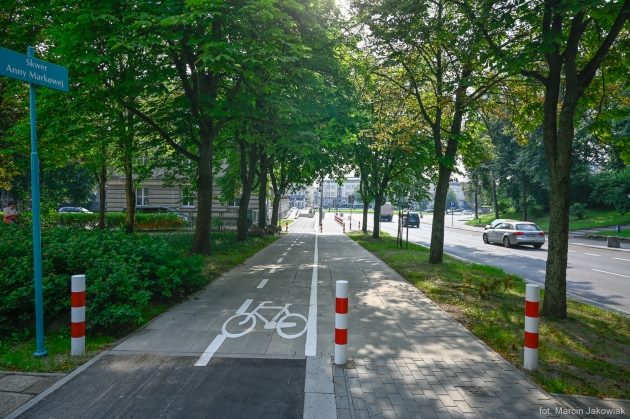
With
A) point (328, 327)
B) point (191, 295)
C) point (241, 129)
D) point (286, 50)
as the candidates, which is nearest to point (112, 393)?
point (328, 327)

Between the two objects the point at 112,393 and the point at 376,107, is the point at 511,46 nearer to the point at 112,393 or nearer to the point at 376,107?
the point at 376,107

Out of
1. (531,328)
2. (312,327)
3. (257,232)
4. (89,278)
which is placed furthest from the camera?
(257,232)

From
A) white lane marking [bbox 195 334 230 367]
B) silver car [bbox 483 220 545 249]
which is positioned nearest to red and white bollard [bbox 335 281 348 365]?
white lane marking [bbox 195 334 230 367]

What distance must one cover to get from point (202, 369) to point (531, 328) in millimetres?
3842

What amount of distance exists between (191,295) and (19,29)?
1068cm

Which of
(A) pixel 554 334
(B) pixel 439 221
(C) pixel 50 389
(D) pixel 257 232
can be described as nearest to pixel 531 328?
(A) pixel 554 334

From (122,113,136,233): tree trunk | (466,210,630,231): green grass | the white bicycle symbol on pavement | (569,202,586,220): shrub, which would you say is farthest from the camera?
(569,202,586,220): shrub

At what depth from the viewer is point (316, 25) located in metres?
12.7

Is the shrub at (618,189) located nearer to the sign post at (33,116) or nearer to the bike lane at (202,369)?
the bike lane at (202,369)

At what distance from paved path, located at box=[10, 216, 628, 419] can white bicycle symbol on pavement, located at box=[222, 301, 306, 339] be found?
0.03 meters

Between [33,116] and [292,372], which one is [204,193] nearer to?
[33,116]

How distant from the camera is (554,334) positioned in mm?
6480

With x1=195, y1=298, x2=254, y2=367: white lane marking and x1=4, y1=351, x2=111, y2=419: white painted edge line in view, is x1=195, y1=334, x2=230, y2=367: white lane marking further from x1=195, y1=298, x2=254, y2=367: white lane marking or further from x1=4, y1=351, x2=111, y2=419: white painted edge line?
x1=4, y1=351, x2=111, y2=419: white painted edge line

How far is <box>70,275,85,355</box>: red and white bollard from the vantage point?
5020mm
